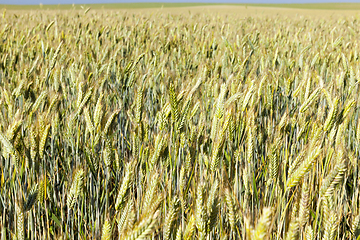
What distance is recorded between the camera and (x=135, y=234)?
17.4 inches

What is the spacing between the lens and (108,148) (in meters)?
0.90

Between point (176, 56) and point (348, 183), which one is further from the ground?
point (176, 56)

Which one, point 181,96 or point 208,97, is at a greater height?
point 181,96

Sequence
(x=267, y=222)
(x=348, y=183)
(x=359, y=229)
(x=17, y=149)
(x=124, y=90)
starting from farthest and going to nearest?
(x=124, y=90), (x=348, y=183), (x=17, y=149), (x=359, y=229), (x=267, y=222)

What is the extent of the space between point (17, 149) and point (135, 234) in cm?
56

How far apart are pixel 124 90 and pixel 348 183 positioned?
1.18 metres

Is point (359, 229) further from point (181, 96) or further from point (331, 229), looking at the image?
point (181, 96)

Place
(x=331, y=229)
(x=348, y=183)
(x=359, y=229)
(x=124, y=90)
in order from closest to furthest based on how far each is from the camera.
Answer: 1. (x=331, y=229)
2. (x=359, y=229)
3. (x=348, y=183)
4. (x=124, y=90)

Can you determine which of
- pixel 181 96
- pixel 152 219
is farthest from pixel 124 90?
pixel 152 219

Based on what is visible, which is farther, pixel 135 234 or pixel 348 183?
pixel 348 183

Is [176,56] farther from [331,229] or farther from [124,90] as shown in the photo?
[331,229]

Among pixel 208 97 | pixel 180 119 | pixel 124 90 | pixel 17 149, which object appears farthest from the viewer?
pixel 124 90

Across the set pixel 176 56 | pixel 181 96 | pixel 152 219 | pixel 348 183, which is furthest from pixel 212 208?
pixel 176 56

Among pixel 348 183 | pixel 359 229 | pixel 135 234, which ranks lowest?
pixel 348 183
